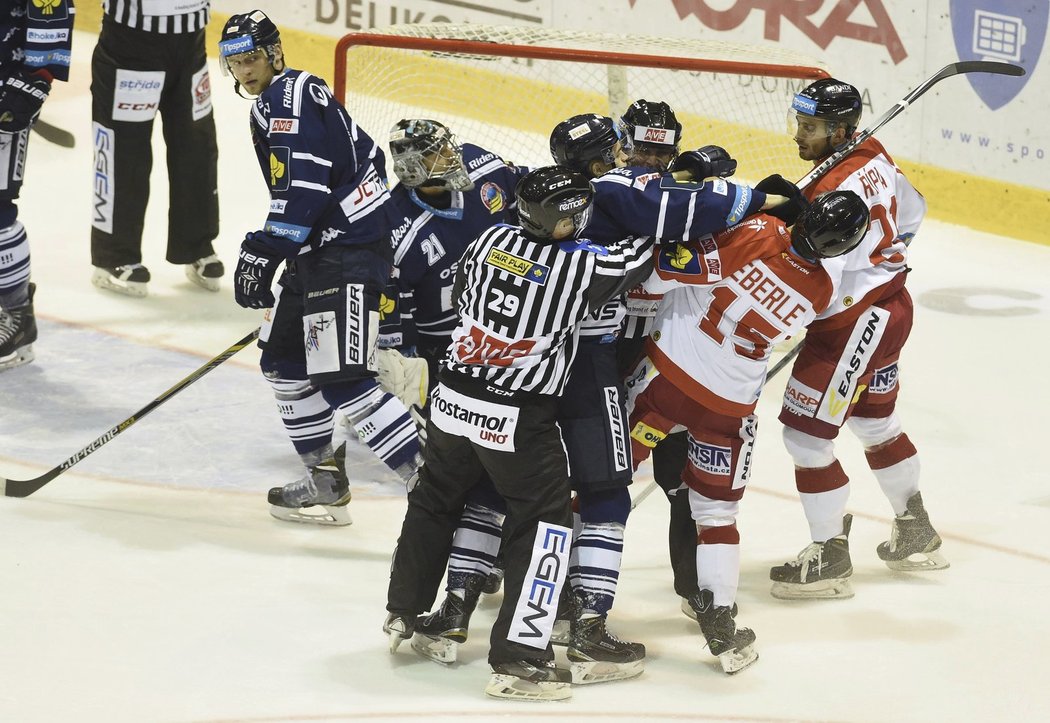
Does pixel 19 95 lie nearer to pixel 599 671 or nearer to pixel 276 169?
pixel 276 169

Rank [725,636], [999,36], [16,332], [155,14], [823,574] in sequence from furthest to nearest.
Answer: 1. [999,36]
2. [155,14]
3. [16,332]
4. [823,574]
5. [725,636]

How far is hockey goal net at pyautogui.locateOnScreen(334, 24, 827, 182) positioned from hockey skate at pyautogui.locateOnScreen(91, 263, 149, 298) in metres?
1.07

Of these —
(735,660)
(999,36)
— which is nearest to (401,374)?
(735,660)

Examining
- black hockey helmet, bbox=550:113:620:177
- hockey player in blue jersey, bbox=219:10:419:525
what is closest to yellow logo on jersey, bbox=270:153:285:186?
hockey player in blue jersey, bbox=219:10:419:525

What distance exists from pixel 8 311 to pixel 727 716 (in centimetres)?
314

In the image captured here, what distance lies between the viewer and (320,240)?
4121 millimetres

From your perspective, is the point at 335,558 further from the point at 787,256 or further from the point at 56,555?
the point at 787,256

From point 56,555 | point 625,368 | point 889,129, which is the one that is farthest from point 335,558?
point 889,129

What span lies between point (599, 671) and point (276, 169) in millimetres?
1550

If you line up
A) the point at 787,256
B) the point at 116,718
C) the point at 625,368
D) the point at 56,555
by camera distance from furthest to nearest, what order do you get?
the point at 56,555 < the point at 625,368 < the point at 787,256 < the point at 116,718

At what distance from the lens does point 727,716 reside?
10.8 ft

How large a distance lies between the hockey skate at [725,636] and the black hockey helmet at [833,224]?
82 centimetres

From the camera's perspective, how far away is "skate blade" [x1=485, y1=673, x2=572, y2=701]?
130 inches

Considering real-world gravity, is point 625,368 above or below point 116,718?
above
